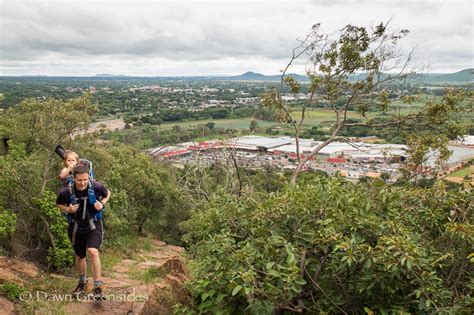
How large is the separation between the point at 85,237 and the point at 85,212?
38 centimetres

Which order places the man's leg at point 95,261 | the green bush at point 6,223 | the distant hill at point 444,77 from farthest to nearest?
1. the distant hill at point 444,77
2. the green bush at point 6,223
3. the man's leg at point 95,261

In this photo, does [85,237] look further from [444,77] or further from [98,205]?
[444,77]

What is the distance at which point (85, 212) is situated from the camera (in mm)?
4441

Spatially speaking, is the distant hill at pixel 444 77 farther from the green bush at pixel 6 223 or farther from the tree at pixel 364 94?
the green bush at pixel 6 223

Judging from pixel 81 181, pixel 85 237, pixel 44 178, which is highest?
pixel 81 181

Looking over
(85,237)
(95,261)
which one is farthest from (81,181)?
(95,261)

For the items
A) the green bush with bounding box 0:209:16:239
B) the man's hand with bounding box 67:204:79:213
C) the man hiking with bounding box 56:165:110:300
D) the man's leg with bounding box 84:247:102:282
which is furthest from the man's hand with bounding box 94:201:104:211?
the green bush with bounding box 0:209:16:239

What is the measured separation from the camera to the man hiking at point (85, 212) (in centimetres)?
434

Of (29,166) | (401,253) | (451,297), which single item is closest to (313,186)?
(401,253)

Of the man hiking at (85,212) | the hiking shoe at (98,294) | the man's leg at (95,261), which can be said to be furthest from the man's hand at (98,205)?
the hiking shoe at (98,294)

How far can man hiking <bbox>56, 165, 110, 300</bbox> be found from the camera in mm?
4337

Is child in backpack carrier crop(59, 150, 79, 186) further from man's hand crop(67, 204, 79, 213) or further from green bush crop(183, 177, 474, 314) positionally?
green bush crop(183, 177, 474, 314)

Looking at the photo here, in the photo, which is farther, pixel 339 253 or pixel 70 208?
pixel 70 208

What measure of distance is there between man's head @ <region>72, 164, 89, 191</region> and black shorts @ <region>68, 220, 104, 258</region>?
1.73ft
